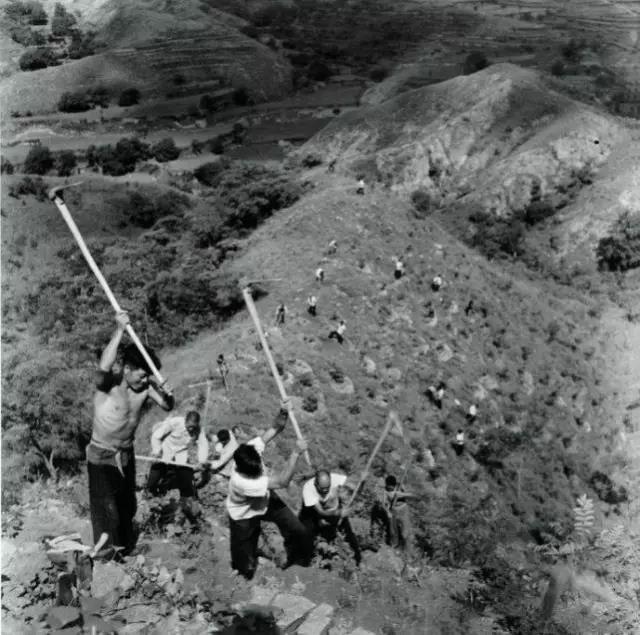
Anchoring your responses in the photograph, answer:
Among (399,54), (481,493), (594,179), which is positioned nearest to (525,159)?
(594,179)

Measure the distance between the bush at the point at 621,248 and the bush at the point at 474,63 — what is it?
64386 millimetres

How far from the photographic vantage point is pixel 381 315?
2431cm

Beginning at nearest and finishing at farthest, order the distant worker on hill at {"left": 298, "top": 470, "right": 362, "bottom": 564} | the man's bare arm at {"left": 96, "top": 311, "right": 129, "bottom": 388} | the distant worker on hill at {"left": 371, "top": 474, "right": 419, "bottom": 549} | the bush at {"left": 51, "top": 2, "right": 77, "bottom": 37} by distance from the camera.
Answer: the man's bare arm at {"left": 96, "top": 311, "right": 129, "bottom": 388}
the distant worker on hill at {"left": 298, "top": 470, "right": 362, "bottom": 564}
the distant worker on hill at {"left": 371, "top": 474, "right": 419, "bottom": 549}
the bush at {"left": 51, "top": 2, "right": 77, "bottom": 37}

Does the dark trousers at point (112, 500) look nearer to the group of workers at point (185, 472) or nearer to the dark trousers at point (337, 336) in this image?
the group of workers at point (185, 472)

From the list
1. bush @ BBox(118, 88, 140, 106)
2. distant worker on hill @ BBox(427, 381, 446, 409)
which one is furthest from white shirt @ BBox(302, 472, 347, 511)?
bush @ BBox(118, 88, 140, 106)

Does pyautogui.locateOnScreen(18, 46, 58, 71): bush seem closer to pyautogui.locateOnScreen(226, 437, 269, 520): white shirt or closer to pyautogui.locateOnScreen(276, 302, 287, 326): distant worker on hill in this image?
pyautogui.locateOnScreen(276, 302, 287, 326): distant worker on hill

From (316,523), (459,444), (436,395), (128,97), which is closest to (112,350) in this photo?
(316,523)

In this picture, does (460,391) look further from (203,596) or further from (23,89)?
(23,89)

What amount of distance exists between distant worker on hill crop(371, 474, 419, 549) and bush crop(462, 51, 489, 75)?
315ft

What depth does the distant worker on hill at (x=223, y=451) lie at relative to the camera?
10.3 m

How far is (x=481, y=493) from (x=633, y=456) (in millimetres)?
7759

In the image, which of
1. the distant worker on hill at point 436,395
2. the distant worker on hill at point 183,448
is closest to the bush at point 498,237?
the distant worker on hill at point 436,395

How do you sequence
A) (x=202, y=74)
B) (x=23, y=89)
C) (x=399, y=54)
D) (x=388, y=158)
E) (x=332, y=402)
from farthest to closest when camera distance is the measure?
(x=399, y=54) < (x=202, y=74) < (x=23, y=89) < (x=388, y=158) < (x=332, y=402)

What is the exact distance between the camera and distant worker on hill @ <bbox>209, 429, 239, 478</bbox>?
33.9 ft
